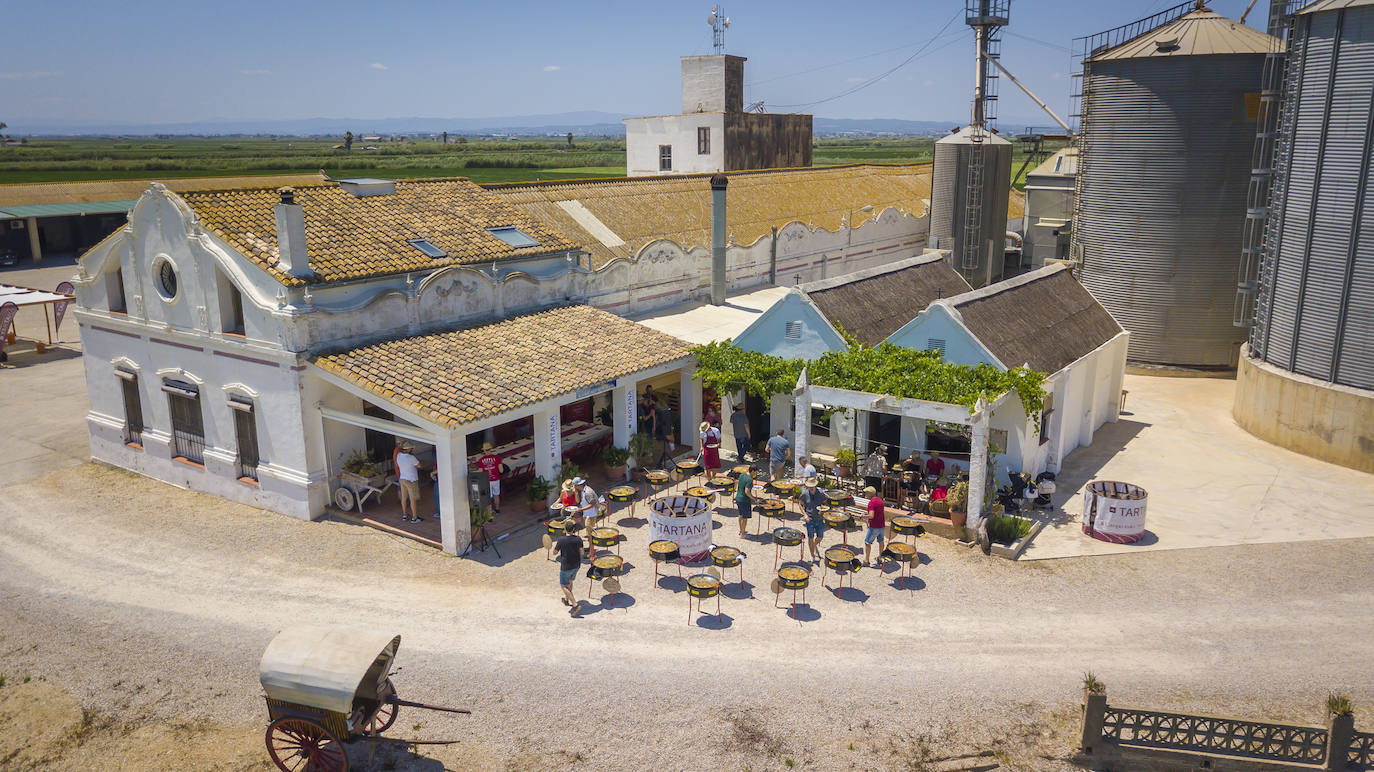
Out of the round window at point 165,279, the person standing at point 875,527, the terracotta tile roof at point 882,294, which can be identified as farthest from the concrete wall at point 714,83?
the person standing at point 875,527

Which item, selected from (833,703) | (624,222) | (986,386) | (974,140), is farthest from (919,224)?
(833,703)

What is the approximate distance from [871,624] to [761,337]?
969cm

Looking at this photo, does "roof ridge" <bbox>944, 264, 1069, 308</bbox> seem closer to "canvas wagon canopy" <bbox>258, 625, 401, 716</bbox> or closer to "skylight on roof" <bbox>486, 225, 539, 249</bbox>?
"skylight on roof" <bbox>486, 225, 539, 249</bbox>

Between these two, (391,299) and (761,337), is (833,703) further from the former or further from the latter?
(391,299)

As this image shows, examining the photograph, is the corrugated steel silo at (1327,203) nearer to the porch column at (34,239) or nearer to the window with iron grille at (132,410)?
the window with iron grille at (132,410)

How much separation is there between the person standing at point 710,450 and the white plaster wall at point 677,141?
29.9 meters

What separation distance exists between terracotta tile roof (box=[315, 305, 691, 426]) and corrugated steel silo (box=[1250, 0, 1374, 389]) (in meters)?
16.6

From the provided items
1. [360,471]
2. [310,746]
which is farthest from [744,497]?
[310,746]

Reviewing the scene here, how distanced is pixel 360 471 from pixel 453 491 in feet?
12.2

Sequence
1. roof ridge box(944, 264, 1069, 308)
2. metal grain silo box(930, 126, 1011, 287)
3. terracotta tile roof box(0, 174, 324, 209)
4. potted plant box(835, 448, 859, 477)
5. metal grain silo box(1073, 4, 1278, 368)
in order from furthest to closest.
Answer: terracotta tile roof box(0, 174, 324, 209) → metal grain silo box(930, 126, 1011, 287) → metal grain silo box(1073, 4, 1278, 368) → roof ridge box(944, 264, 1069, 308) → potted plant box(835, 448, 859, 477)

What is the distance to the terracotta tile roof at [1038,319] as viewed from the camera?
22731 mm

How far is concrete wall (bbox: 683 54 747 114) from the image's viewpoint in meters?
49.9

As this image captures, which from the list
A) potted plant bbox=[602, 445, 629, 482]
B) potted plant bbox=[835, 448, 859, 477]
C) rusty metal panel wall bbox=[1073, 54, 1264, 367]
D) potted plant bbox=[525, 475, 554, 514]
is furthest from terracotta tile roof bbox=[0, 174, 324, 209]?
potted plant bbox=[835, 448, 859, 477]

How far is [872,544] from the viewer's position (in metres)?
18.7
